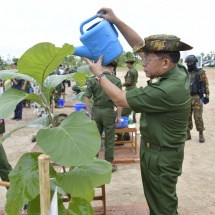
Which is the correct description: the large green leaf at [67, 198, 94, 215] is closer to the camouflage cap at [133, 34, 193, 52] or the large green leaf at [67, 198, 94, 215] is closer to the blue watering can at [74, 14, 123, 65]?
the blue watering can at [74, 14, 123, 65]

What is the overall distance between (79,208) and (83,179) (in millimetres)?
222

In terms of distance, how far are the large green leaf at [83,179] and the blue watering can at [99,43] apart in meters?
0.76

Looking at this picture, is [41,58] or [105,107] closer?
[41,58]

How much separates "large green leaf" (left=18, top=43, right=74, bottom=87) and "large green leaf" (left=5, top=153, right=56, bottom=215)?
0.49 metres

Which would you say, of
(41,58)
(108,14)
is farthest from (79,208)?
(108,14)

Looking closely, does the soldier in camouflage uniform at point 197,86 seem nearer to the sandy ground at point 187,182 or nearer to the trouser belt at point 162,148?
the sandy ground at point 187,182

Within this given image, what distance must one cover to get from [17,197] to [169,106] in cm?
114

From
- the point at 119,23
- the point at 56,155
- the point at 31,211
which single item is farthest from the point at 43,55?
the point at 119,23

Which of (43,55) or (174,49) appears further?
(174,49)

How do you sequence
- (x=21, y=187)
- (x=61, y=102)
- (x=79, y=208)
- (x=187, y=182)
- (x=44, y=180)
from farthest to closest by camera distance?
(x=61, y=102)
(x=187, y=182)
(x=79, y=208)
(x=21, y=187)
(x=44, y=180)

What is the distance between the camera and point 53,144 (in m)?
1.21

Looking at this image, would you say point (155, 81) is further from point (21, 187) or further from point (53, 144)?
point (21, 187)

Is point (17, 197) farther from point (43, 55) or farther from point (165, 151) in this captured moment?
point (165, 151)

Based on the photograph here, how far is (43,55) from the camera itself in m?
1.19
